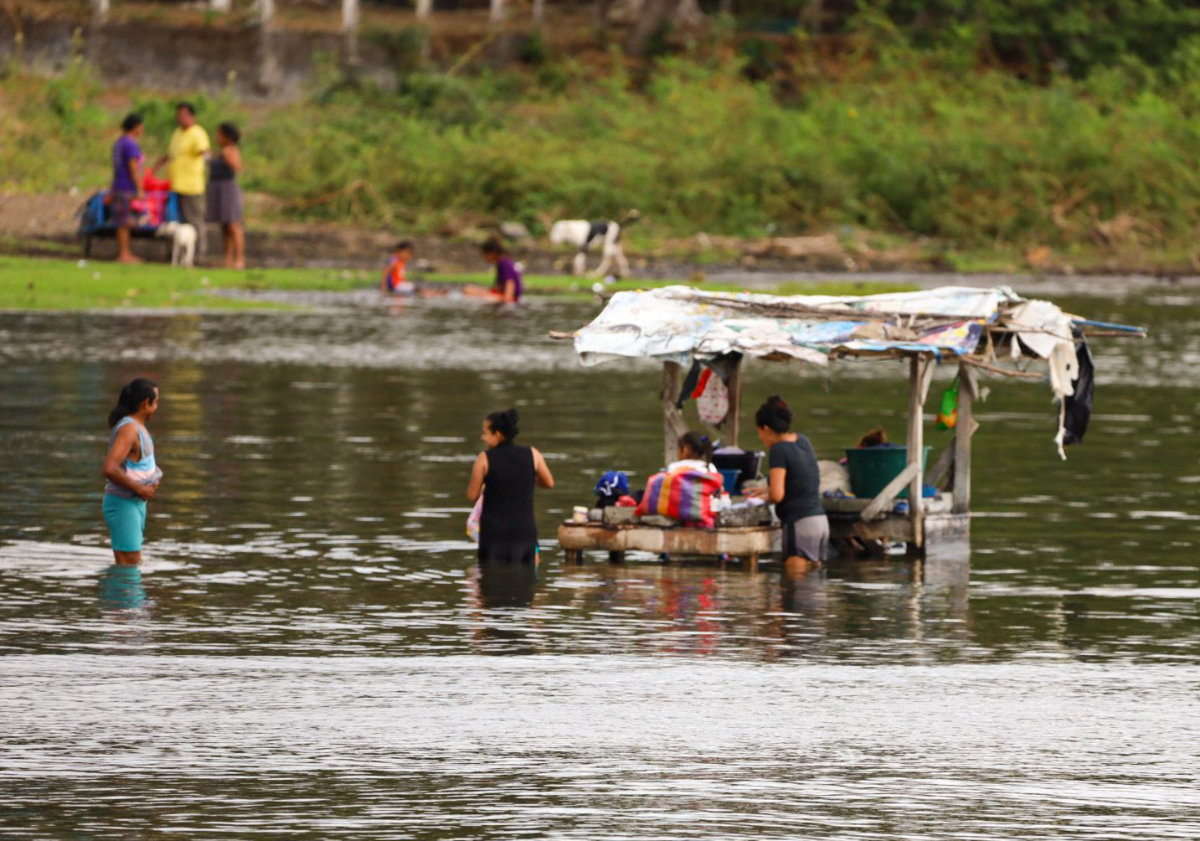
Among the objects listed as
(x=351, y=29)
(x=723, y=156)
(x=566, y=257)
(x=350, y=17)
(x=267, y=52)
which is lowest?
(x=566, y=257)

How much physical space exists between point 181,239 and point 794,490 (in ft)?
70.8

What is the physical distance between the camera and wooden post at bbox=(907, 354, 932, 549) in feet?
52.0

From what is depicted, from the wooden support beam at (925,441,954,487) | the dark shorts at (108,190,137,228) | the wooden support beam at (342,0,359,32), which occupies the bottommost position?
the wooden support beam at (925,441,954,487)

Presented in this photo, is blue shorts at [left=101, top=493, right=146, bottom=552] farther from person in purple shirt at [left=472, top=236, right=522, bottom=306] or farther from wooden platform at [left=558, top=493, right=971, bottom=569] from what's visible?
person in purple shirt at [left=472, top=236, right=522, bottom=306]

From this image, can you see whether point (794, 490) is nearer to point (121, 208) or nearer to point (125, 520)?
point (125, 520)

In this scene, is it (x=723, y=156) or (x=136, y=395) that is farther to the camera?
(x=723, y=156)

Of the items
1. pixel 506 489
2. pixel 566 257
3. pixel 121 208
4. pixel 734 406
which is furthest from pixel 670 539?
pixel 566 257

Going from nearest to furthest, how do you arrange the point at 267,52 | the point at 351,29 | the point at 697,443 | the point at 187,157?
the point at 697,443, the point at 187,157, the point at 267,52, the point at 351,29

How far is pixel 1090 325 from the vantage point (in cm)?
1636

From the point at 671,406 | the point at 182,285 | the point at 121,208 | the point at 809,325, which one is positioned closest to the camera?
the point at 809,325

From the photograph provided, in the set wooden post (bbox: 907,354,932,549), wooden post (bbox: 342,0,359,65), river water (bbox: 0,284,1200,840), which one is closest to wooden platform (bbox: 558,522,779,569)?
river water (bbox: 0,284,1200,840)

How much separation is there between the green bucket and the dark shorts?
20100 mm

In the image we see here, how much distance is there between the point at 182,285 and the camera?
3412cm

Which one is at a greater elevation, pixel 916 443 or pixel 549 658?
pixel 916 443
